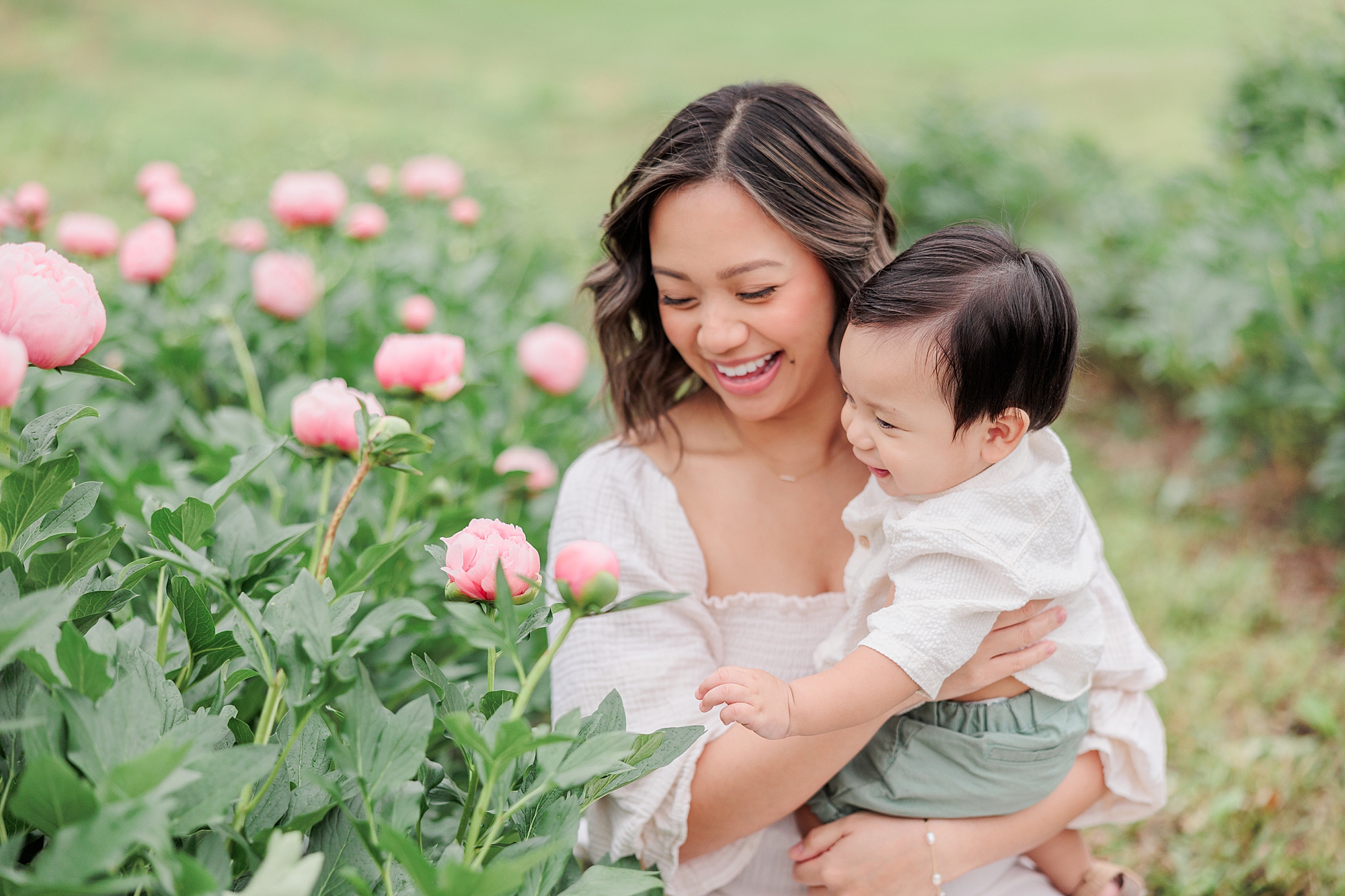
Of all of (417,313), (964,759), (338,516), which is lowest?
(964,759)

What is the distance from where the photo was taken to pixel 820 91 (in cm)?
845

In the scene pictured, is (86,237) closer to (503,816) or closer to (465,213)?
(465,213)

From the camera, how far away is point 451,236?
3.35 meters

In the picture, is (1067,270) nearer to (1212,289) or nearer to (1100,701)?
(1212,289)

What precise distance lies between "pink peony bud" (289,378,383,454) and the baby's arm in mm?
527

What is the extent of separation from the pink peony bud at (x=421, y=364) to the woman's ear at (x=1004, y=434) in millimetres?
660

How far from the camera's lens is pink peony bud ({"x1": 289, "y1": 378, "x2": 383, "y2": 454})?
1220 mm

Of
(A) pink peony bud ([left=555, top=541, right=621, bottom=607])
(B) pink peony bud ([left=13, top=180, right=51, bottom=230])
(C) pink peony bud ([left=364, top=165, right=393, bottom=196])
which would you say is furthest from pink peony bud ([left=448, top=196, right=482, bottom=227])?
(A) pink peony bud ([left=555, top=541, right=621, bottom=607])

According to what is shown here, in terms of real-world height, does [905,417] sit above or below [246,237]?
above

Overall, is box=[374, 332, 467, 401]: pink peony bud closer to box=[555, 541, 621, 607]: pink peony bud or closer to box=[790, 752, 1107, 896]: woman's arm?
box=[555, 541, 621, 607]: pink peony bud

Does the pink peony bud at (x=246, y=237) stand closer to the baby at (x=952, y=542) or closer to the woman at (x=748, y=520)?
the woman at (x=748, y=520)

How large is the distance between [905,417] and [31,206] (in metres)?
1.91

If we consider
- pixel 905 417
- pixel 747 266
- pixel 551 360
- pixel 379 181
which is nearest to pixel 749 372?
pixel 747 266

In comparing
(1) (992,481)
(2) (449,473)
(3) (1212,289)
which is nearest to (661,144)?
(1) (992,481)
